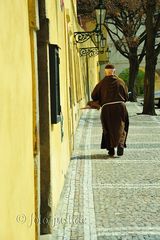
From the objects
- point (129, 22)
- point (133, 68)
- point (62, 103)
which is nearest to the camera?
point (62, 103)

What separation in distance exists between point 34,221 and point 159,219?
196cm

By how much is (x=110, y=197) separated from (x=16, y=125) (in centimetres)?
379

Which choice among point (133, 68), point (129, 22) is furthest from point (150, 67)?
point (133, 68)

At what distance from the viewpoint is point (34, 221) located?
4.28m

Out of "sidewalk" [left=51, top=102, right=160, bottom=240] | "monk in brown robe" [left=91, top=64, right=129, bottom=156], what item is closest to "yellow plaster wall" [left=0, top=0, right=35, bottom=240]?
"sidewalk" [left=51, top=102, right=160, bottom=240]

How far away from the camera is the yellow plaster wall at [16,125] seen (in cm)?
300

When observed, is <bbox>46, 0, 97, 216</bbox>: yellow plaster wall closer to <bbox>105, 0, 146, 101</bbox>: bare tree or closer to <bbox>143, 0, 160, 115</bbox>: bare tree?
<bbox>143, 0, 160, 115</bbox>: bare tree

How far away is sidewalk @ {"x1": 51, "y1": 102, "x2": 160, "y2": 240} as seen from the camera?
5430mm

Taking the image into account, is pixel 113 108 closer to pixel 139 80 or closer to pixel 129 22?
pixel 129 22

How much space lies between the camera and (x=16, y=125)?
3428 millimetres

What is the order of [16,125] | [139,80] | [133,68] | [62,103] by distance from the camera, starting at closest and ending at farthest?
[16,125] → [62,103] → [133,68] → [139,80]

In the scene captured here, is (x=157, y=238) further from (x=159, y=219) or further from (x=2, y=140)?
(x=2, y=140)

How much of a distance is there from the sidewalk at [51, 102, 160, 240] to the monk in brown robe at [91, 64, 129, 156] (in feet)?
1.13

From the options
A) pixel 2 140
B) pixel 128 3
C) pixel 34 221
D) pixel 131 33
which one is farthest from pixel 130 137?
pixel 131 33
